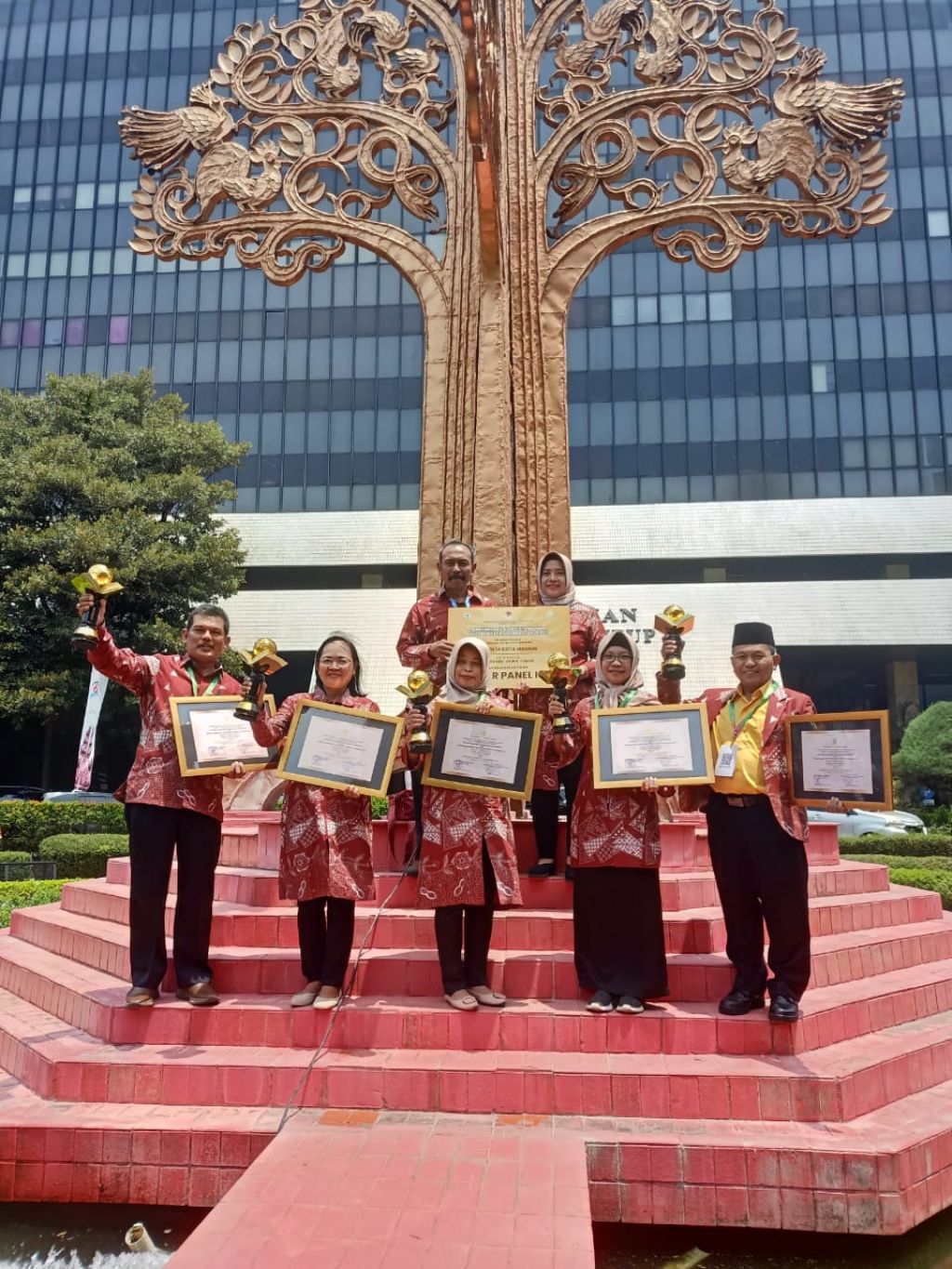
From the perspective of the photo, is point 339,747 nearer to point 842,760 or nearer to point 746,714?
point 746,714

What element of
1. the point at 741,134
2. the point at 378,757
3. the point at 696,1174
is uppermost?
the point at 741,134

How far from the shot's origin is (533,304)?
701cm

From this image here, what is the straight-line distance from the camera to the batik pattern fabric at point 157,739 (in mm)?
3926

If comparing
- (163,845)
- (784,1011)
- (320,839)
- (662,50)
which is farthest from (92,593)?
(662,50)

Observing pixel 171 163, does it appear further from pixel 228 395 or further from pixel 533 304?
pixel 228 395

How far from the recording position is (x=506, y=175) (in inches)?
283

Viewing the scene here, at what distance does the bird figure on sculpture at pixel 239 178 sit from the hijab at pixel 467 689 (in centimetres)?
512

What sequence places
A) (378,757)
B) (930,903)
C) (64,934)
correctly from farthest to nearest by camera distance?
1. (930,903)
2. (64,934)
3. (378,757)

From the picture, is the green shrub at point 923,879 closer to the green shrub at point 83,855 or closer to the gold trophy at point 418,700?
the gold trophy at point 418,700

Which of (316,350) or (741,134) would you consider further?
(316,350)

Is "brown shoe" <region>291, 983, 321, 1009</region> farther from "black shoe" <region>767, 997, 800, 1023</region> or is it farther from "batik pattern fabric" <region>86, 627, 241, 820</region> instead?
"black shoe" <region>767, 997, 800, 1023</region>

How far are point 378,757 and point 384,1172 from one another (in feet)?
5.15


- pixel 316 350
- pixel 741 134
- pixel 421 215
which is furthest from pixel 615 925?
pixel 316 350

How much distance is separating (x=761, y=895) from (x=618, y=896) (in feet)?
2.00
